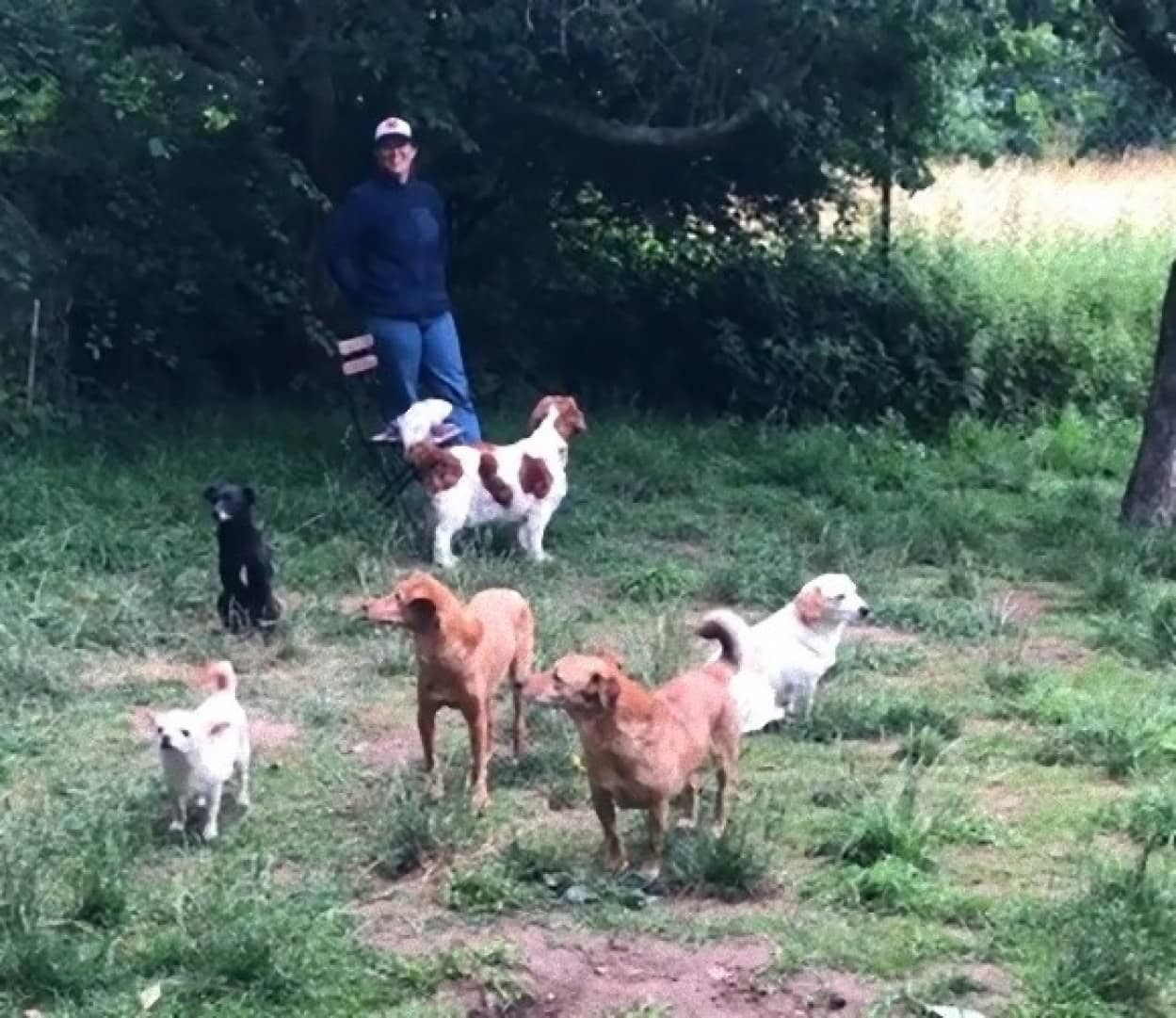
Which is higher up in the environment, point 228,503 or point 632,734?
point 228,503

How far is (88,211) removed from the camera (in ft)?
45.6

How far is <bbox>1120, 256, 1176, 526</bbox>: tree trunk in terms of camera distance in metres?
11.9

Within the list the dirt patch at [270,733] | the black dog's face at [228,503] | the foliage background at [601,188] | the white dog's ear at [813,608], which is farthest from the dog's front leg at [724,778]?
the foliage background at [601,188]

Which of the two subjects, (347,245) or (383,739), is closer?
(383,739)

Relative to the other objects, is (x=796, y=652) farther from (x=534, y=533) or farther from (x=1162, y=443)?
(x=1162, y=443)

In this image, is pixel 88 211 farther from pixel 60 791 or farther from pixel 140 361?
pixel 60 791

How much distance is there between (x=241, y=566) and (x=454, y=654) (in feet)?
8.12

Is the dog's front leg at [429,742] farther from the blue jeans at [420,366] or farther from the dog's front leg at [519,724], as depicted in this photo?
the blue jeans at [420,366]

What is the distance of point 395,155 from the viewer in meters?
11.5

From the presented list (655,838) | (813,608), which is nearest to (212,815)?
(655,838)

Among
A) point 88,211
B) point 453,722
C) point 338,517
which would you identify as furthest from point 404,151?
point 453,722

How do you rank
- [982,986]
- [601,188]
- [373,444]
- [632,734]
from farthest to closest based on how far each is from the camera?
[601,188] → [373,444] → [632,734] → [982,986]

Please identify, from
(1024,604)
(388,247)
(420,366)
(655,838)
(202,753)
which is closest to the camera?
(655,838)

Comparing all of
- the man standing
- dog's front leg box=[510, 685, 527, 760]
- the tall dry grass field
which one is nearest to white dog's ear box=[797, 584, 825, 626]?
dog's front leg box=[510, 685, 527, 760]
